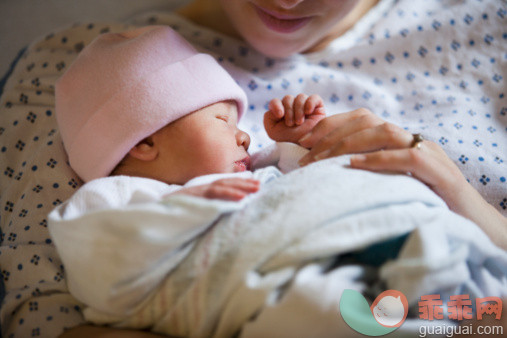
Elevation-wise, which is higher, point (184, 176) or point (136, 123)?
point (136, 123)

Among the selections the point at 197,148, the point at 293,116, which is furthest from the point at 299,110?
the point at 197,148

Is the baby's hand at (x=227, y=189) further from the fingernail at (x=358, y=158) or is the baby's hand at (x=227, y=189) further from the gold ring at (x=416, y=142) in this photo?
the gold ring at (x=416, y=142)

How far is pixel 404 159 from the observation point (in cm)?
78

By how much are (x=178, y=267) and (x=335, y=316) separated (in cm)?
26

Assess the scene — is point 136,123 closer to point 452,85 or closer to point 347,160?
point 347,160

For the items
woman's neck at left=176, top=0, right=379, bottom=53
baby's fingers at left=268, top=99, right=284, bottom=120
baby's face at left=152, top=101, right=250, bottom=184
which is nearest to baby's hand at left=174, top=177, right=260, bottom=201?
baby's face at left=152, top=101, right=250, bottom=184

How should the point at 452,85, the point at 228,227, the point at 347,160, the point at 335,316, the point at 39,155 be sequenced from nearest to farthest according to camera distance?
the point at 335,316 → the point at 228,227 → the point at 347,160 → the point at 39,155 → the point at 452,85

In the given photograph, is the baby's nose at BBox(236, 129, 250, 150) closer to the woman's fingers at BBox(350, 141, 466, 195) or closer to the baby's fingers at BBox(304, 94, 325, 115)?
the baby's fingers at BBox(304, 94, 325, 115)

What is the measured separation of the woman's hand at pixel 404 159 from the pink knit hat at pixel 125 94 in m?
0.28

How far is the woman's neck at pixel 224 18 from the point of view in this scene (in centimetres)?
136

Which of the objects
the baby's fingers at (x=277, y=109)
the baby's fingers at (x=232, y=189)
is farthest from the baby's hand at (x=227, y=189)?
the baby's fingers at (x=277, y=109)

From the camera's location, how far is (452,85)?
1242 millimetres

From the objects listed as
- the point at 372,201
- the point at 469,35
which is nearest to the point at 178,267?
the point at 372,201

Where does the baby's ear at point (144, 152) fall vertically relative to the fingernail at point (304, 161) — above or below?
above
